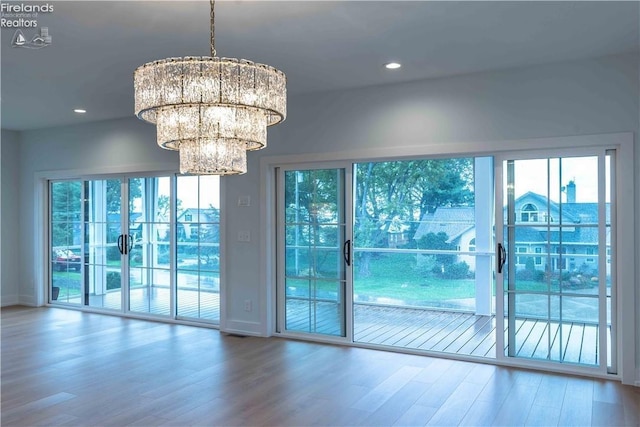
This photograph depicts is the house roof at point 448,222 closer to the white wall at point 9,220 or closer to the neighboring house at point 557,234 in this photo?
the neighboring house at point 557,234

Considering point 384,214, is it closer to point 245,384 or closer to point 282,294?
point 282,294

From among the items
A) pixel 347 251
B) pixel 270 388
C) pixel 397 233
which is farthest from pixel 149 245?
pixel 397 233

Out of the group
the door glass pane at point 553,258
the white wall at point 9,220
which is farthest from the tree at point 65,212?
the door glass pane at point 553,258

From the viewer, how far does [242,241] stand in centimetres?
548

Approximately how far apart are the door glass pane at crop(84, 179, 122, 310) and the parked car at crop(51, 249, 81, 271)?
21 cm

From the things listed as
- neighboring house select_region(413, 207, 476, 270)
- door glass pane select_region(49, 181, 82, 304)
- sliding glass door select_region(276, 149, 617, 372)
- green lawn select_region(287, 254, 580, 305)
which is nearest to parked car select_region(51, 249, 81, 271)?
door glass pane select_region(49, 181, 82, 304)

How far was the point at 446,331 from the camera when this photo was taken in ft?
18.9

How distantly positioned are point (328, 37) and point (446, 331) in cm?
371

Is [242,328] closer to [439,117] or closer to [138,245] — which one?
[138,245]

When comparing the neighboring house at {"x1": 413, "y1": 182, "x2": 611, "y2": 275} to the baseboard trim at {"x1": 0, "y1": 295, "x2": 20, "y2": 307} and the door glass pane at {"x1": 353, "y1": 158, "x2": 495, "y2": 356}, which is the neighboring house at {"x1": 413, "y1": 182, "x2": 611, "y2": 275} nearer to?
the door glass pane at {"x1": 353, "y1": 158, "x2": 495, "y2": 356}

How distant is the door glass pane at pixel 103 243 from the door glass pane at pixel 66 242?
17 cm

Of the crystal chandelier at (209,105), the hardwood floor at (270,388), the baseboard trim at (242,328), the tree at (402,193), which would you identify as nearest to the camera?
the crystal chandelier at (209,105)

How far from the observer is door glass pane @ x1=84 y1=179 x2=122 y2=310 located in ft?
21.7

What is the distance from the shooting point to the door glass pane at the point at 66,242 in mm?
6969
